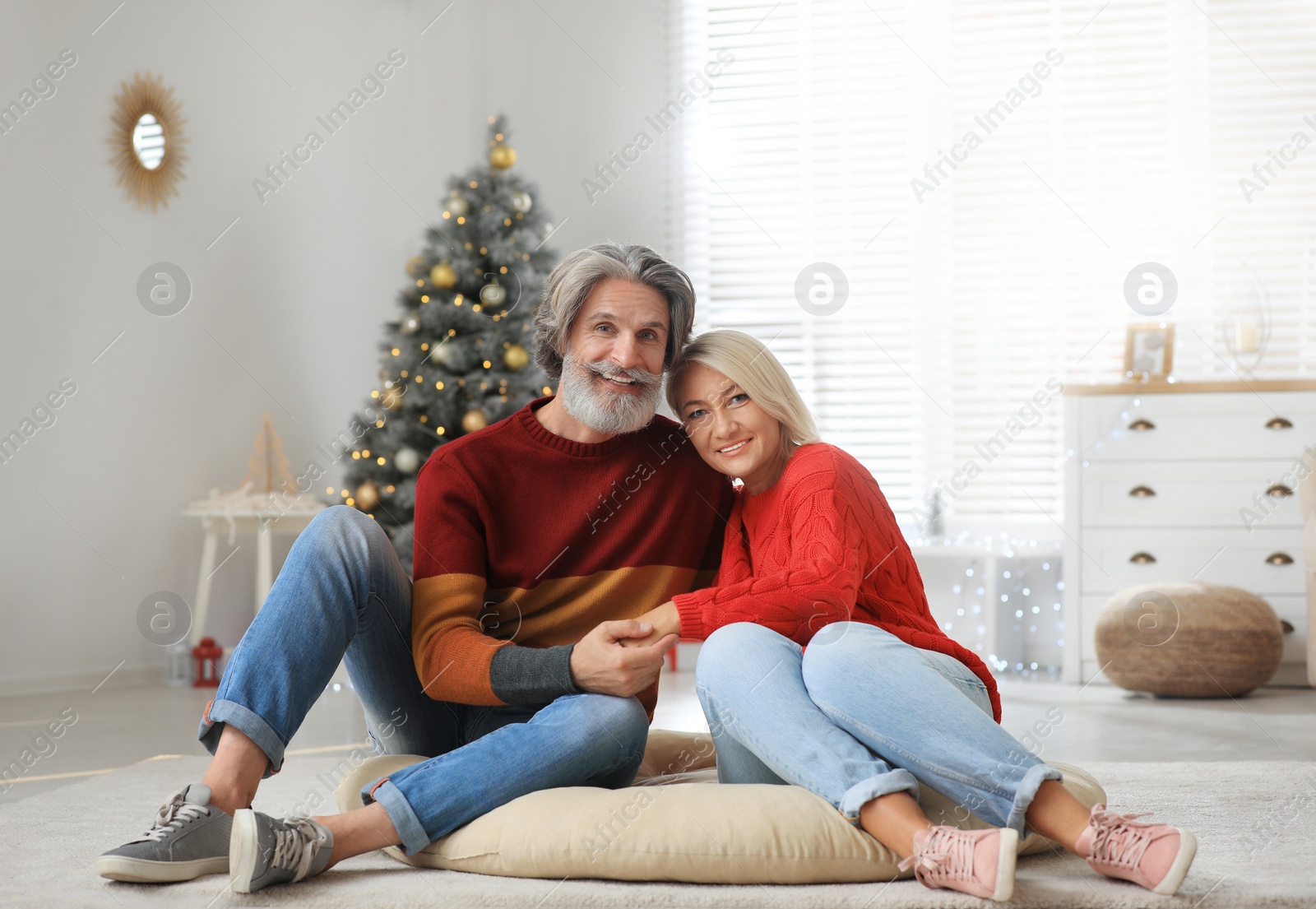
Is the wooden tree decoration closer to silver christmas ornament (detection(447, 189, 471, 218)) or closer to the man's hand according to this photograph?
silver christmas ornament (detection(447, 189, 471, 218))

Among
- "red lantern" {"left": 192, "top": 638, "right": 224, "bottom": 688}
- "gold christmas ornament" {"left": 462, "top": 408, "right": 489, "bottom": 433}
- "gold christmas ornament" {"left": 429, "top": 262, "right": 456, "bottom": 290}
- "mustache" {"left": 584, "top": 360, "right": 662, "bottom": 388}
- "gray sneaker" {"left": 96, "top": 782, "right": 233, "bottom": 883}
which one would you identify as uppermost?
"gold christmas ornament" {"left": 429, "top": 262, "right": 456, "bottom": 290}

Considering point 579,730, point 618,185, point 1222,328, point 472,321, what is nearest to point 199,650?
point 472,321

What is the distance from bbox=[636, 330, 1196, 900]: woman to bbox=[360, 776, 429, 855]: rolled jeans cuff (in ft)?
1.14

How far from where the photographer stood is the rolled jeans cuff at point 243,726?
125cm

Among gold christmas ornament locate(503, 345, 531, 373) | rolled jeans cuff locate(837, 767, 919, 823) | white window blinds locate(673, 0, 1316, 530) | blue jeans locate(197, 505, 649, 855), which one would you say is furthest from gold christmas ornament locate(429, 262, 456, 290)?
rolled jeans cuff locate(837, 767, 919, 823)

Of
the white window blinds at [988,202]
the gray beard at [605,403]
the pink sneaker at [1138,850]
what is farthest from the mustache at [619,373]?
the white window blinds at [988,202]

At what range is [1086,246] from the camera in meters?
4.18

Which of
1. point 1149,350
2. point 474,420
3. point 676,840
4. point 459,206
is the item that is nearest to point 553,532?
point 676,840

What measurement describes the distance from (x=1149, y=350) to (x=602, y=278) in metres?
2.89

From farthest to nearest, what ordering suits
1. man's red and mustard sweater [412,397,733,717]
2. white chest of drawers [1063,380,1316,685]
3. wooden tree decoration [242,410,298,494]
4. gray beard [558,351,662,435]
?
wooden tree decoration [242,410,298,494], white chest of drawers [1063,380,1316,685], gray beard [558,351,662,435], man's red and mustard sweater [412,397,733,717]

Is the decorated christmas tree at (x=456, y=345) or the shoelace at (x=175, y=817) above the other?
the decorated christmas tree at (x=456, y=345)

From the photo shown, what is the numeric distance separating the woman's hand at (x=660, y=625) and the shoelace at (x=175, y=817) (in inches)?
20.7

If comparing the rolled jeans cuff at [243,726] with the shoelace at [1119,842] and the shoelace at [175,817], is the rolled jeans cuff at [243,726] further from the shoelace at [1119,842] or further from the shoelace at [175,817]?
the shoelace at [1119,842]

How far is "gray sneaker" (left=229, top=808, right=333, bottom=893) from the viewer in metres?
1.14
